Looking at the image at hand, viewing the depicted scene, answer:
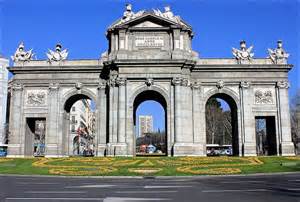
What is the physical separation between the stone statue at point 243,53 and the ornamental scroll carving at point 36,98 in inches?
1092

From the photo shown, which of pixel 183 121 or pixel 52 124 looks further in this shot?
pixel 52 124

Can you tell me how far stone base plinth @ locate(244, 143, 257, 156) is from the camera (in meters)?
51.5

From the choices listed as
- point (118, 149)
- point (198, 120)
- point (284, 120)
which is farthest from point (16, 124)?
point (284, 120)

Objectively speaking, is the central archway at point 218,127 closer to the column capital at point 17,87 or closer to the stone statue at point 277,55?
the stone statue at point 277,55

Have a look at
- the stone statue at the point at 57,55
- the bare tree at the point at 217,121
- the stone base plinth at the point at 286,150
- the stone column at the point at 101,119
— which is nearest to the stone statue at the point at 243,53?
the stone base plinth at the point at 286,150

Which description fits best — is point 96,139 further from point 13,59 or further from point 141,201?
point 141,201

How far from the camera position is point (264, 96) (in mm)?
53656

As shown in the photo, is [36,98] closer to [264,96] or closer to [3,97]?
[264,96]

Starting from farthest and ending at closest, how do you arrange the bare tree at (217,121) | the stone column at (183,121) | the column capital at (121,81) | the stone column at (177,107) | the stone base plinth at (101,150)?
the bare tree at (217,121) < the stone base plinth at (101,150) < the column capital at (121,81) < the stone column at (177,107) < the stone column at (183,121)

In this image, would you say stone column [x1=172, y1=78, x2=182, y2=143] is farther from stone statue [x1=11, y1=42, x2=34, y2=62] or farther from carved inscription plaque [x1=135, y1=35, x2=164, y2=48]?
stone statue [x1=11, y1=42, x2=34, y2=62]

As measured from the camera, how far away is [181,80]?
49.9m

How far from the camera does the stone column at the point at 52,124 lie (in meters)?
52.1

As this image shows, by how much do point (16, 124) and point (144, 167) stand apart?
956 inches

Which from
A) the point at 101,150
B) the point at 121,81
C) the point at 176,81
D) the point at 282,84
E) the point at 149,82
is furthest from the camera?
the point at 282,84
